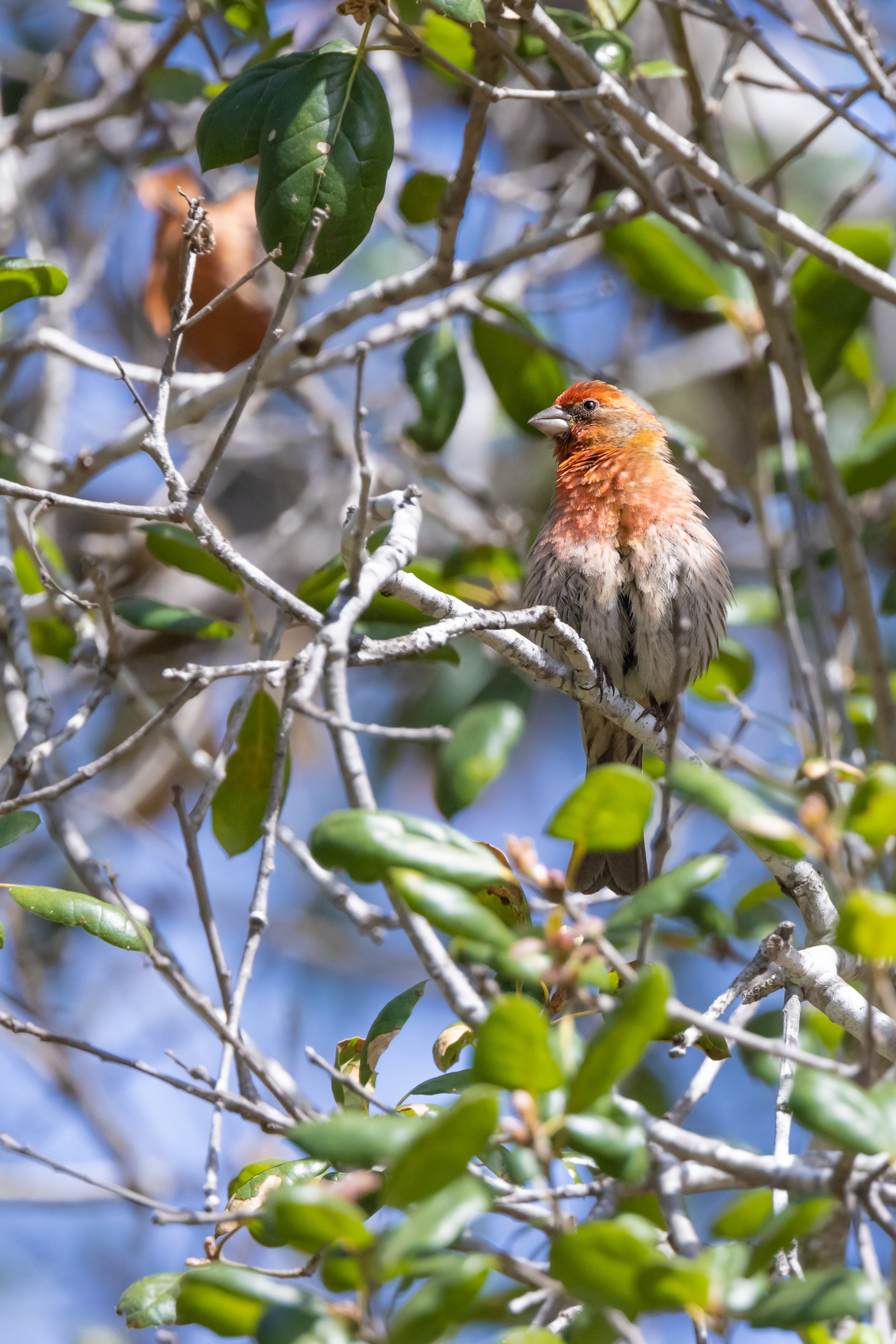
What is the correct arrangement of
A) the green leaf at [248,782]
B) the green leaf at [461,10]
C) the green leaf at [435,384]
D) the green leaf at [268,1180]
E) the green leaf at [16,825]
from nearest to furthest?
the green leaf at [268,1180] < the green leaf at [16,825] < the green leaf at [461,10] < the green leaf at [248,782] < the green leaf at [435,384]

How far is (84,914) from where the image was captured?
2.80 metres

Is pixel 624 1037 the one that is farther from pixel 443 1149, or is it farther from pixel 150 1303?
pixel 150 1303

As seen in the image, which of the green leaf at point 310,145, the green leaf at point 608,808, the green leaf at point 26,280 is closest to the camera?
the green leaf at point 608,808

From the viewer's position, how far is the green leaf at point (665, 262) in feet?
16.2

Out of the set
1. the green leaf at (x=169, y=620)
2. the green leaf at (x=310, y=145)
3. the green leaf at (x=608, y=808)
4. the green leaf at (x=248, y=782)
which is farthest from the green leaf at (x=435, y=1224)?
the green leaf at (x=169, y=620)

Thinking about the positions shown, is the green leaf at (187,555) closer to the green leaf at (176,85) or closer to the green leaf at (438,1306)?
the green leaf at (176,85)

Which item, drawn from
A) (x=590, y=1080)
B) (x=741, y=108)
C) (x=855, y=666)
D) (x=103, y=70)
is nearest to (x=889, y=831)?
(x=590, y=1080)

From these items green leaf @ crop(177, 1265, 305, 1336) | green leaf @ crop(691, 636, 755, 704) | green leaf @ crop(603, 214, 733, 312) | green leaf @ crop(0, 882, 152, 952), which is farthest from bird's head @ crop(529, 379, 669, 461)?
green leaf @ crop(177, 1265, 305, 1336)

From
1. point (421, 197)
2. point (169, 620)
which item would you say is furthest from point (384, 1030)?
point (421, 197)

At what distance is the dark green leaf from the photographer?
4.09 m

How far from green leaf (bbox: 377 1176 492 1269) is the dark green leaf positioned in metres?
2.31

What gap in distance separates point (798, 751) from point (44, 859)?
13.7 feet

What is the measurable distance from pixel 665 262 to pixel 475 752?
2.09 meters

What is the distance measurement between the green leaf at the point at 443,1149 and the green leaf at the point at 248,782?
2039mm
